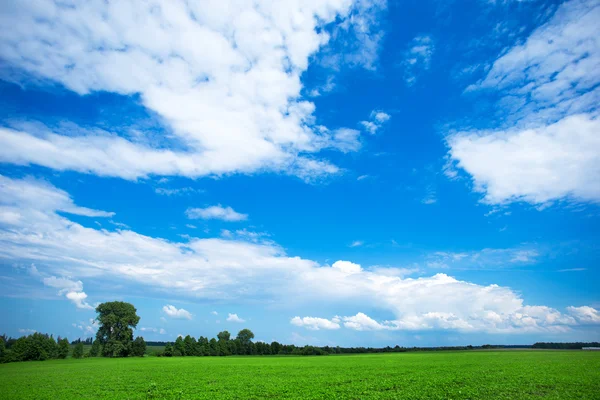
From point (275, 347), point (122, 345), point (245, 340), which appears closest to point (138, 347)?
point (122, 345)

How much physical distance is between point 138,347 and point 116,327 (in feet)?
31.7

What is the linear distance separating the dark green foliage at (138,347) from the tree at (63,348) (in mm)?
17753

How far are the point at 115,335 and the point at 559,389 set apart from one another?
377ft

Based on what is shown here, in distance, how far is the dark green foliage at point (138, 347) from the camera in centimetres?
10694

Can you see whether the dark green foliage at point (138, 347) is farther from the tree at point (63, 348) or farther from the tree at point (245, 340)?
the tree at point (245, 340)

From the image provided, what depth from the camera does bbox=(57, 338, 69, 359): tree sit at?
314 feet

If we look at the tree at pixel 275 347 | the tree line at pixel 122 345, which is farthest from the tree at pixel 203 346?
the tree at pixel 275 347

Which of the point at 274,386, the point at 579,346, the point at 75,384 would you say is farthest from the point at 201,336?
the point at 579,346

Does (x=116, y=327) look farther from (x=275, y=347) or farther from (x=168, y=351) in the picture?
(x=275, y=347)

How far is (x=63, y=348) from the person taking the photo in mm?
96562

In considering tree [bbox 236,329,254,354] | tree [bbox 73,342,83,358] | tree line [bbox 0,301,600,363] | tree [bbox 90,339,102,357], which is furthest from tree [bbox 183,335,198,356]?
tree [bbox 73,342,83,358]

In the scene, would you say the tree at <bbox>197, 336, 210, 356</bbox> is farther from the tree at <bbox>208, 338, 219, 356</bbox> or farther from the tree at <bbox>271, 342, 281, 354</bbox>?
the tree at <bbox>271, 342, 281, 354</bbox>

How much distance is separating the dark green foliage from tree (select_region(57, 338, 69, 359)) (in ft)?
58.2

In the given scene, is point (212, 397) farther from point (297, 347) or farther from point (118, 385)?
point (297, 347)
